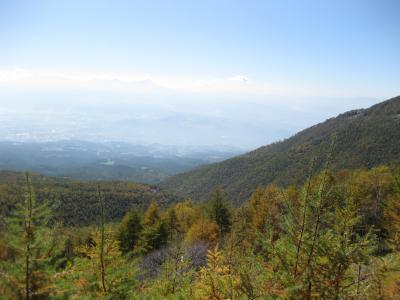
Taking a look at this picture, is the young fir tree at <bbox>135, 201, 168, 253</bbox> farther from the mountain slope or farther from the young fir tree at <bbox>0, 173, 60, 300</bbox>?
the mountain slope

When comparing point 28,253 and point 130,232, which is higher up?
point 28,253

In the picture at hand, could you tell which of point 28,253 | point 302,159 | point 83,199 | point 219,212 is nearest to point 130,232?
point 219,212

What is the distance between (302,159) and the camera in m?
125

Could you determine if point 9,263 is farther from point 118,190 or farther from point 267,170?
point 267,170

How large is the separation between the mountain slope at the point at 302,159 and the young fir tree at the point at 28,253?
79.5 metres

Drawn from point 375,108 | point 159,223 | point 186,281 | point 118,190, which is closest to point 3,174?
point 118,190

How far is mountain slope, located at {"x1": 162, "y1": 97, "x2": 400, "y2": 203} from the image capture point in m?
101

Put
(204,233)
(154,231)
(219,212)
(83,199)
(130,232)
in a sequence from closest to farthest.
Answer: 1. (204,233)
2. (154,231)
3. (130,232)
4. (219,212)
5. (83,199)

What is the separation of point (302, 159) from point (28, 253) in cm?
12613

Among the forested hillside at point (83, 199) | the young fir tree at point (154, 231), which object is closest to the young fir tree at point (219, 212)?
the young fir tree at point (154, 231)

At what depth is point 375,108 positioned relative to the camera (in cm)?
16462

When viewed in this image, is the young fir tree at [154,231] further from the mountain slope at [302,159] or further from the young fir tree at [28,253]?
the mountain slope at [302,159]

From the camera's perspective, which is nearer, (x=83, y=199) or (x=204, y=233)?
(x=204, y=233)

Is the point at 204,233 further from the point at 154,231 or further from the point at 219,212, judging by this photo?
the point at 154,231
